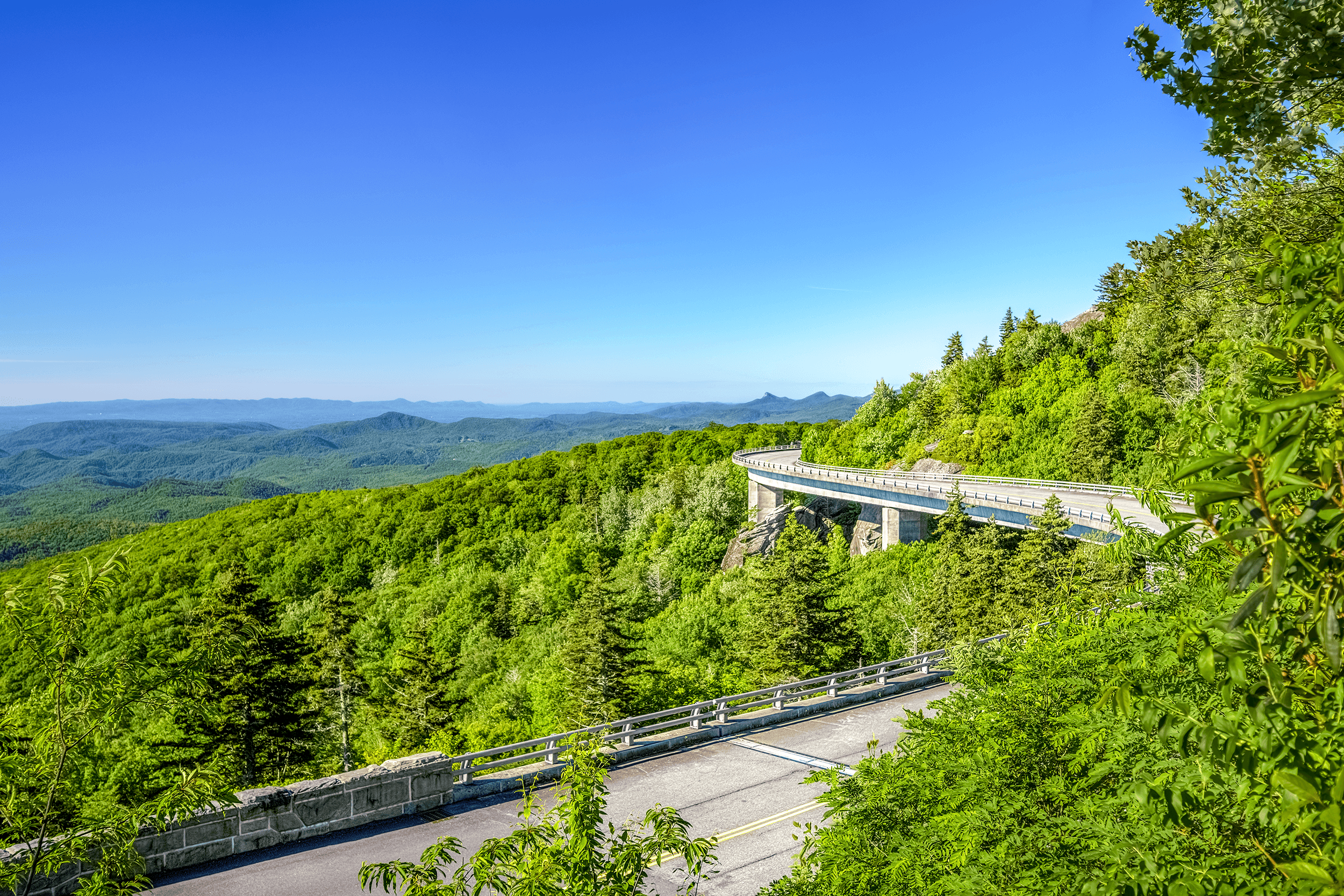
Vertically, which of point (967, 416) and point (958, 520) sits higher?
point (967, 416)

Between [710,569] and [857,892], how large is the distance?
Result: 2153 inches

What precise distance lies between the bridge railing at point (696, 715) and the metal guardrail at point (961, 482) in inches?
508

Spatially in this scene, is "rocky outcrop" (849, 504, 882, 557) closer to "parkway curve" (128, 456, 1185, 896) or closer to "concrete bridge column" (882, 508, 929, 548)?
"concrete bridge column" (882, 508, 929, 548)

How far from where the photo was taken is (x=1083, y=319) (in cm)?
7050

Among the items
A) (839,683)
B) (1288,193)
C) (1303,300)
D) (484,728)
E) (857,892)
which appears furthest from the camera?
(484,728)

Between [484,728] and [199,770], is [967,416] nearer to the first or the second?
[484,728]

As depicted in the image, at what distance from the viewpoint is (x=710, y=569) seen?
60969mm

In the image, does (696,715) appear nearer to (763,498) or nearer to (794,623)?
(794,623)

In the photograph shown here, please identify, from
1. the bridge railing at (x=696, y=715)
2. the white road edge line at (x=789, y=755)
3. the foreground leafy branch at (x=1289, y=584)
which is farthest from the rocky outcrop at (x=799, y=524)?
the foreground leafy branch at (x=1289, y=584)

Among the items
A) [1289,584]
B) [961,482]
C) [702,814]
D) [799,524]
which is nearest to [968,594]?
[702,814]

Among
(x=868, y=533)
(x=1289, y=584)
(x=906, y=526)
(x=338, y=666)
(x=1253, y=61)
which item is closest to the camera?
(x=1289, y=584)

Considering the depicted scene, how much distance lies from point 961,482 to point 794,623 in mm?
25666

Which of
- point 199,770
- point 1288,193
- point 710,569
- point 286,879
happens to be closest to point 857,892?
point 199,770

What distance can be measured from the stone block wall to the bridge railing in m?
0.71
